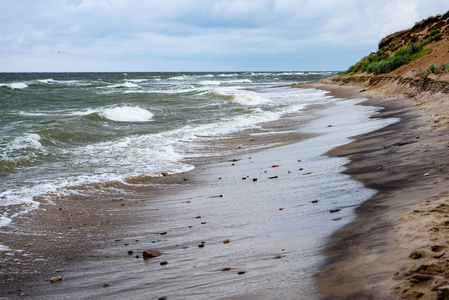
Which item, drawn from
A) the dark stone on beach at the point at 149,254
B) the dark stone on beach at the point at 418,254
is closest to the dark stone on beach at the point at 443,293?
the dark stone on beach at the point at 418,254

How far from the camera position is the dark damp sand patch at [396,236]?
3.28m

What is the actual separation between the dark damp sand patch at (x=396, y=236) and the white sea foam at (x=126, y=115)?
659 inches

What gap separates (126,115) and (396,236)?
21.0 metres

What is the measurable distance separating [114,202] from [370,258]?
5181 mm

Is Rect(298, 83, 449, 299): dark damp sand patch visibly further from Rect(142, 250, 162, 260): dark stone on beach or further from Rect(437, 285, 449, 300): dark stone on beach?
Rect(142, 250, 162, 260): dark stone on beach

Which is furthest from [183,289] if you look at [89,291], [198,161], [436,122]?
[436,122]

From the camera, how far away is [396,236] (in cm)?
417

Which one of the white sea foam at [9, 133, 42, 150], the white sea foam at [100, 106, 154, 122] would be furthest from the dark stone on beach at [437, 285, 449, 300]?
the white sea foam at [100, 106, 154, 122]

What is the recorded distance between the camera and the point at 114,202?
7961 mm

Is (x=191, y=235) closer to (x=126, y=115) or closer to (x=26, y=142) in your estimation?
(x=26, y=142)

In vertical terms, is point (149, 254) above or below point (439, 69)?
below

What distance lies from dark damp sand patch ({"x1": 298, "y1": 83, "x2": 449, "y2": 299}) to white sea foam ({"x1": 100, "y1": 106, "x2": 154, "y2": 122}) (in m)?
16.7

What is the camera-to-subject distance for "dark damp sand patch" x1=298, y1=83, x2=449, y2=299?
3.28 metres

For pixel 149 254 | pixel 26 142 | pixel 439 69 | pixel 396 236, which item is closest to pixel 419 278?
pixel 396 236
